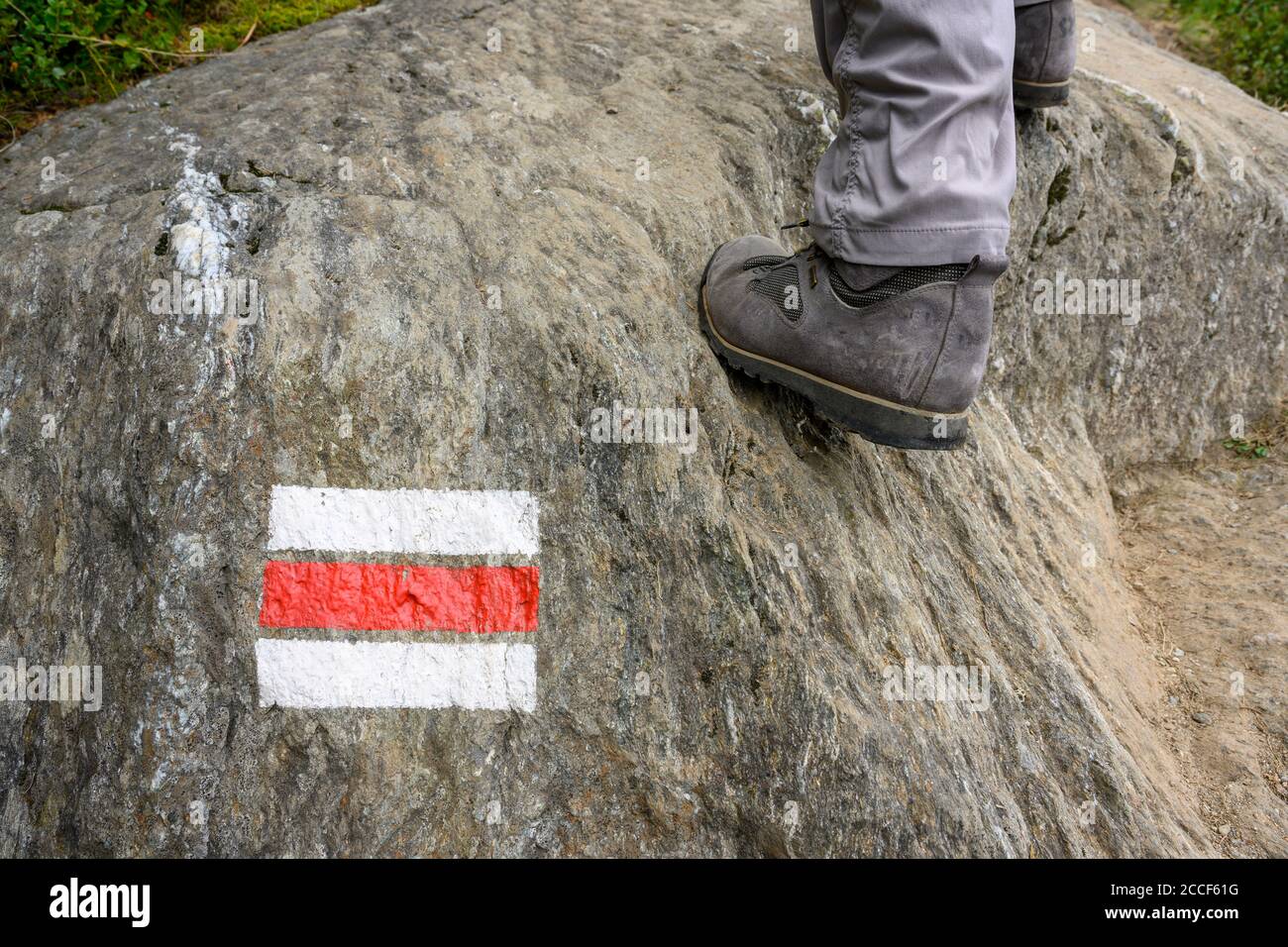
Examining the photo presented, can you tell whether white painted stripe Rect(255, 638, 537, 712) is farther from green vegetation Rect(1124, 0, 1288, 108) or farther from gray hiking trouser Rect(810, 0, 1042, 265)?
green vegetation Rect(1124, 0, 1288, 108)

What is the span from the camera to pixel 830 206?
235 centimetres

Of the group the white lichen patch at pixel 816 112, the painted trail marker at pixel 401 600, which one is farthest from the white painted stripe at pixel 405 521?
the white lichen patch at pixel 816 112

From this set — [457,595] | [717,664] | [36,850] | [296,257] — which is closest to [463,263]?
[296,257]

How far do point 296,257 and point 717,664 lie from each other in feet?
4.88

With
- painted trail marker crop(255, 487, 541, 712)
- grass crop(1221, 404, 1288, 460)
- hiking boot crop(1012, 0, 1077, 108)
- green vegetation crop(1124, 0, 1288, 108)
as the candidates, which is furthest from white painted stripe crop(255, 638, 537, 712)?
green vegetation crop(1124, 0, 1288, 108)

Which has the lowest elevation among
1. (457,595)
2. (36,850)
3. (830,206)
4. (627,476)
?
(36,850)

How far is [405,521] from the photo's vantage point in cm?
227

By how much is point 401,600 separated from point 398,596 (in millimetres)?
12

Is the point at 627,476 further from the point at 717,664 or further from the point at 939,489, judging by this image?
the point at 939,489

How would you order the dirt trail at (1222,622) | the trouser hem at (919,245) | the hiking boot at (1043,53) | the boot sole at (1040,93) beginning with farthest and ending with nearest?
the boot sole at (1040,93), the hiking boot at (1043,53), the dirt trail at (1222,622), the trouser hem at (919,245)

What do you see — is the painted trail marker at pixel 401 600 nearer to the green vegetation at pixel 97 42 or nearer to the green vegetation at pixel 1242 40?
the green vegetation at pixel 97 42

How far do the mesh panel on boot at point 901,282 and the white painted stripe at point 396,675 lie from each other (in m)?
1.19

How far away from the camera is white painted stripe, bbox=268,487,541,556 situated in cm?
221

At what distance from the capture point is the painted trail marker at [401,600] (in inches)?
85.6
